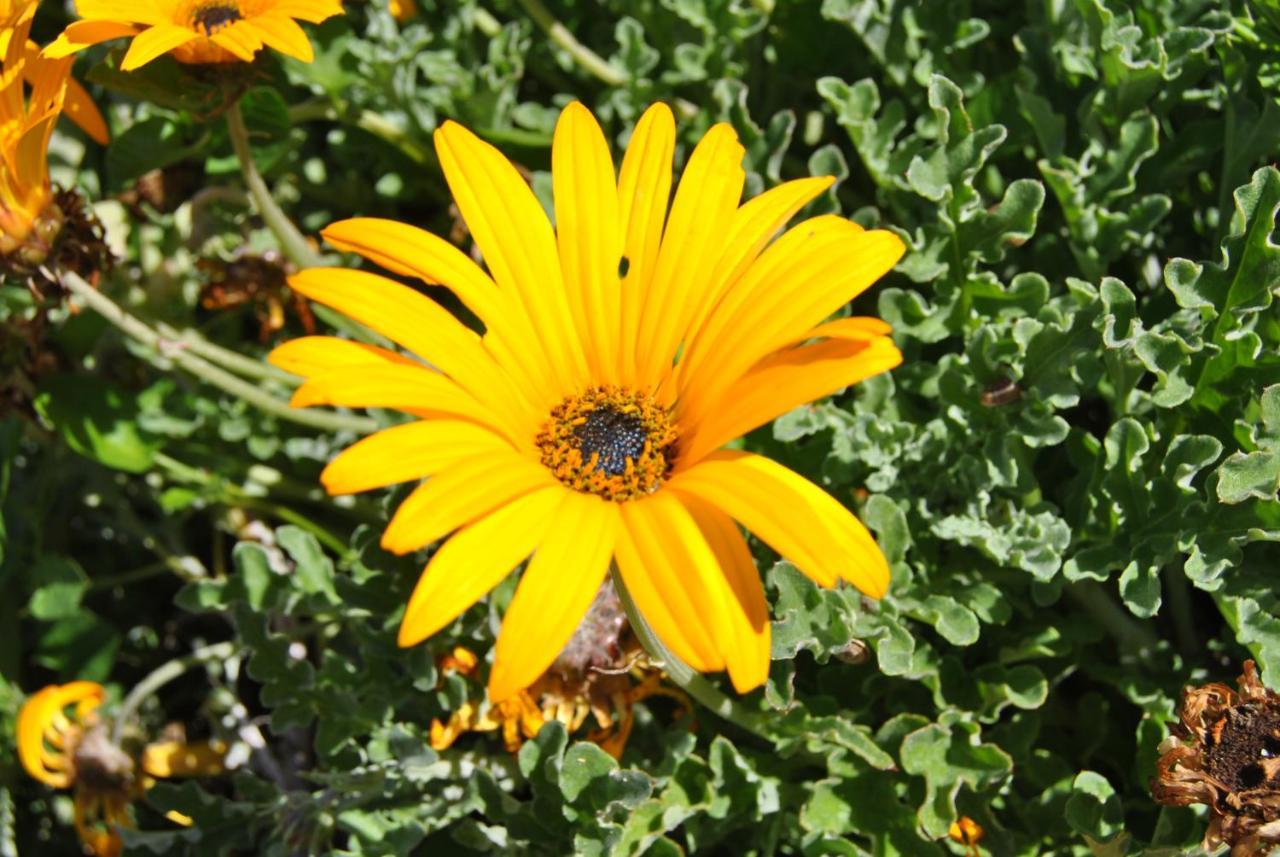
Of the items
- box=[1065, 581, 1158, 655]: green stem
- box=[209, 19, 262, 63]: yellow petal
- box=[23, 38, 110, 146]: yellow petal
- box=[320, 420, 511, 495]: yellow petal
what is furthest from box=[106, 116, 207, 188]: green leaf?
box=[1065, 581, 1158, 655]: green stem

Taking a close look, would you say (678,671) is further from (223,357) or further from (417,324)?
(223,357)

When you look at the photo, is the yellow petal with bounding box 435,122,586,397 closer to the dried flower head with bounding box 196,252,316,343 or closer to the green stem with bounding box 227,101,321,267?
the green stem with bounding box 227,101,321,267

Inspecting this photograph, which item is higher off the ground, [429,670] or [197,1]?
[197,1]

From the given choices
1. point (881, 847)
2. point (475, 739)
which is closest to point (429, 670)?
point (475, 739)

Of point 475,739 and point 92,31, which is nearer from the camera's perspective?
point 92,31

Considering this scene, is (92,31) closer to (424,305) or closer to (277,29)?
(277,29)

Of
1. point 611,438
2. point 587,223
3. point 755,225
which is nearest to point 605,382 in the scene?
point 611,438

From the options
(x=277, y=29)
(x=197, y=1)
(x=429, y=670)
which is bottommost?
(x=429, y=670)
